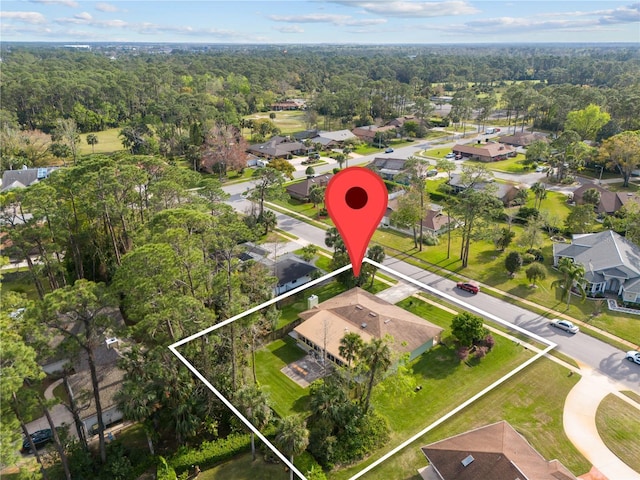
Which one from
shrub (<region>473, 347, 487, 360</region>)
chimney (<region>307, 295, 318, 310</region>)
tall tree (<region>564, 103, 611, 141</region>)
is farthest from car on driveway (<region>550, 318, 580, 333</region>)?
tall tree (<region>564, 103, 611, 141</region>)

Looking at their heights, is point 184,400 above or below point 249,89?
below

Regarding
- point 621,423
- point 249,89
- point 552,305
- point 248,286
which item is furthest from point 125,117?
point 621,423

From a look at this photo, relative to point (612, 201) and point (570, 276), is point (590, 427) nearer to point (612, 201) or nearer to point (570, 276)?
point (570, 276)

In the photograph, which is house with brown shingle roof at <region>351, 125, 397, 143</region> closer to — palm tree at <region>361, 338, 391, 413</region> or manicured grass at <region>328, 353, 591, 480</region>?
palm tree at <region>361, 338, 391, 413</region>

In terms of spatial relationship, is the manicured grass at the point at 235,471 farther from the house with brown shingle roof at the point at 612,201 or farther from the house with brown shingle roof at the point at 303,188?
the house with brown shingle roof at the point at 612,201

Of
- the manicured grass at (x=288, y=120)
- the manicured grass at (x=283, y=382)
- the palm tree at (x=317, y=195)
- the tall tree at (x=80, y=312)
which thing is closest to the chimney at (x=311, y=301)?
the manicured grass at (x=283, y=382)

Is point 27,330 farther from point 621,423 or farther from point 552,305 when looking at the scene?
point 552,305

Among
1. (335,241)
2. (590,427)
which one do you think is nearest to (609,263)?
(590,427)
